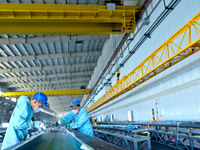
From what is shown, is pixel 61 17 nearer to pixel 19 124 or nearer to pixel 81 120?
pixel 81 120

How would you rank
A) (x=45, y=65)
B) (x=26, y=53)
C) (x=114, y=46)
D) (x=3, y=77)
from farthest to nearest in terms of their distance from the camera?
(x=3, y=77)
(x=45, y=65)
(x=26, y=53)
(x=114, y=46)

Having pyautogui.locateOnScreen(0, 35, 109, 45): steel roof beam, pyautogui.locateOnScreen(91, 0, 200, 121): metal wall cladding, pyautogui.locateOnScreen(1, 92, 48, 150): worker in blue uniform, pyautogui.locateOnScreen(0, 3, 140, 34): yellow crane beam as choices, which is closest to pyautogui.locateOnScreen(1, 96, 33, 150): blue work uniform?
pyautogui.locateOnScreen(1, 92, 48, 150): worker in blue uniform

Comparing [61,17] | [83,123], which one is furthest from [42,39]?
[83,123]

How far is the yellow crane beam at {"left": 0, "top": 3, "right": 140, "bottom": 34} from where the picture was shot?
8094mm

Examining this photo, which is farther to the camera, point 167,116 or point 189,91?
point 167,116

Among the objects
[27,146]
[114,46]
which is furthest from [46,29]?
[27,146]

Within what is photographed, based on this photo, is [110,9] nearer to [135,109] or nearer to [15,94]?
[135,109]

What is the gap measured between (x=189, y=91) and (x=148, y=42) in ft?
11.4

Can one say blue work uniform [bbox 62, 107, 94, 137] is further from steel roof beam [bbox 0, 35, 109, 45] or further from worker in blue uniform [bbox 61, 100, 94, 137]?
steel roof beam [bbox 0, 35, 109, 45]

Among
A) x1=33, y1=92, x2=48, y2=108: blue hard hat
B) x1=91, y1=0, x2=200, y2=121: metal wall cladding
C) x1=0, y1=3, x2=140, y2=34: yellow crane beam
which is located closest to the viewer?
x1=33, y1=92, x2=48, y2=108: blue hard hat

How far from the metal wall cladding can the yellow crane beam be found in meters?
1.45

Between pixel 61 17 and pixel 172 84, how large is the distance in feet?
20.0

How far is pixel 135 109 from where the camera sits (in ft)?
33.5

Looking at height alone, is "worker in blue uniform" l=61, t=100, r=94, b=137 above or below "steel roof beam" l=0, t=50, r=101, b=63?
below
